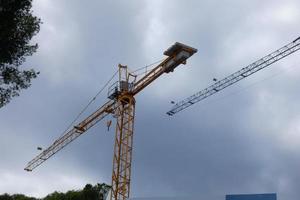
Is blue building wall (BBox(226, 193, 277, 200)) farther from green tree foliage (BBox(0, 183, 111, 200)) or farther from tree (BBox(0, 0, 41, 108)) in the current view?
green tree foliage (BBox(0, 183, 111, 200))

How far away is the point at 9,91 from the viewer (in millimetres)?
24312

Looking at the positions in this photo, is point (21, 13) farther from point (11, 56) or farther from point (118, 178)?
point (118, 178)

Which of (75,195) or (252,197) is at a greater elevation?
(75,195)

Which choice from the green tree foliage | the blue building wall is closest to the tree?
the blue building wall

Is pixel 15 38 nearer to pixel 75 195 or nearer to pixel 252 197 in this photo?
pixel 252 197

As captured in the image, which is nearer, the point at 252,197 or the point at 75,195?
the point at 252,197

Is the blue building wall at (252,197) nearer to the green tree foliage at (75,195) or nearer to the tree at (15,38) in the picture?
the tree at (15,38)

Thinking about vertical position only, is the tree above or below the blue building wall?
above

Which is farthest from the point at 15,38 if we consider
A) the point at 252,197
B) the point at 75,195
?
the point at 75,195

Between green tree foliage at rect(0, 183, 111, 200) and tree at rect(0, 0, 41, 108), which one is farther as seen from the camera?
green tree foliage at rect(0, 183, 111, 200)

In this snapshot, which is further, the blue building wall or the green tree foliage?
the green tree foliage

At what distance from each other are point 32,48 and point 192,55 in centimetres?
2994

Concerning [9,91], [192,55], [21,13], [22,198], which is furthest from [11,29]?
[22,198]

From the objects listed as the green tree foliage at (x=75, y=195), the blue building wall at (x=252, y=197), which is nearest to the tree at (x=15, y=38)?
the blue building wall at (x=252, y=197)
